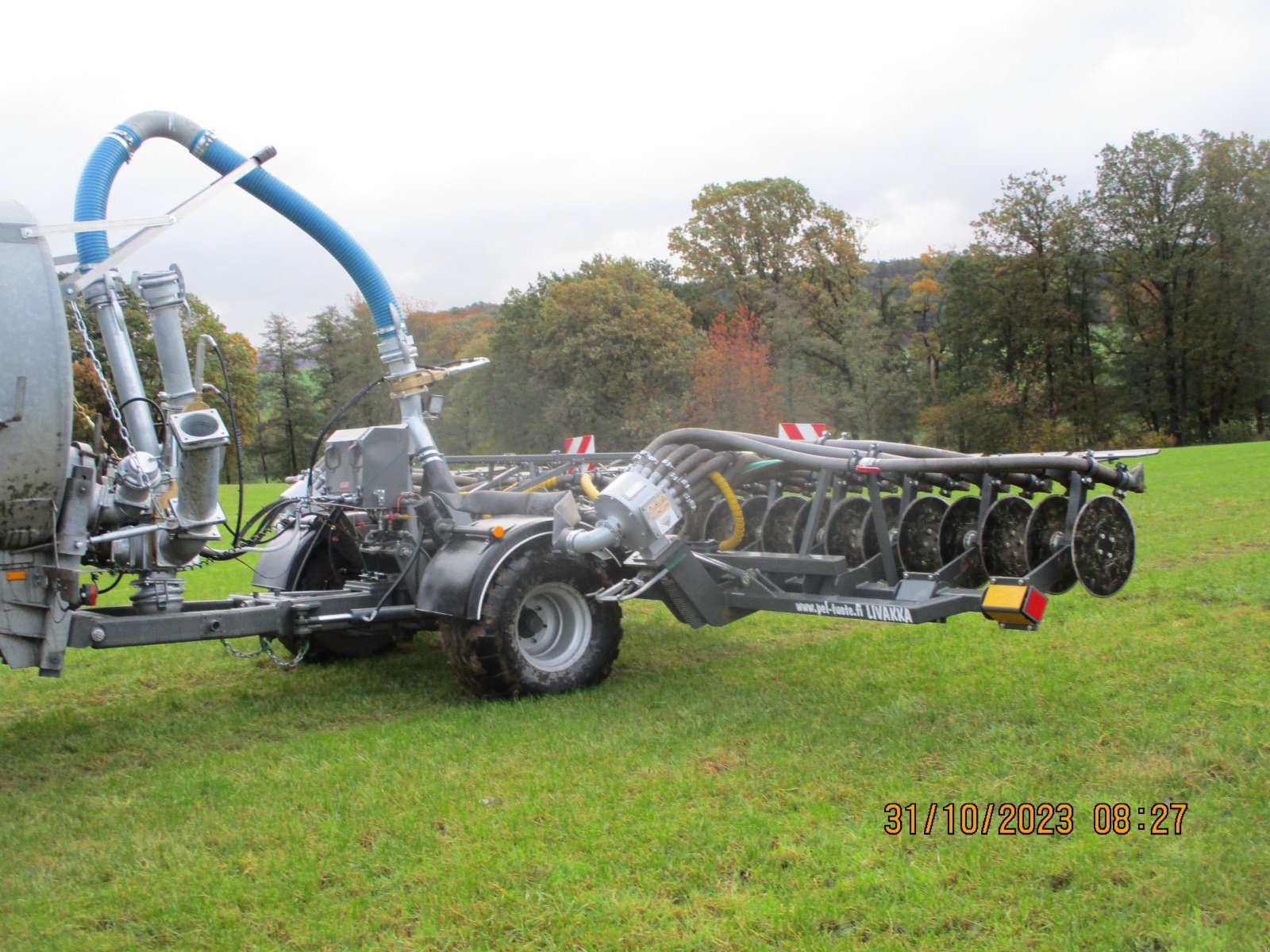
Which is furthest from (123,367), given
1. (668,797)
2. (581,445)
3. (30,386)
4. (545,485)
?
(581,445)

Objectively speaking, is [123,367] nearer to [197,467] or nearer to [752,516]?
[197,467]

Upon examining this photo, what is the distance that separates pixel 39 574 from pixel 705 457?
3.60m

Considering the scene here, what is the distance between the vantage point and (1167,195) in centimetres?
5312

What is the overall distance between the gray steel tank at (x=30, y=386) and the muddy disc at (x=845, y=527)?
13.5 ft

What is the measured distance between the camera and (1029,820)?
14.1ft

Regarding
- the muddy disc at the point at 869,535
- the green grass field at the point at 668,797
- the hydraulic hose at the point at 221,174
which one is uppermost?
the hydraulic hose at the point at 221,174

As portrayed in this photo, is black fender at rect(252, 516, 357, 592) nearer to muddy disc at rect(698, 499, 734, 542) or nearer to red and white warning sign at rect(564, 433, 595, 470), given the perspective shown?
muddy disc at rect(698, 499, 734, 542)

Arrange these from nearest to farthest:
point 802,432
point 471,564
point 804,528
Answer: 1. point 471,564
2. point 804,528
3. point 802,432

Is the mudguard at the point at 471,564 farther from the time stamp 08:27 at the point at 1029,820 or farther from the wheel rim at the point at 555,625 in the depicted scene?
the time stamp 08:27 at the point at 1029,820

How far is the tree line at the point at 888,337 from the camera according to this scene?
44625mm

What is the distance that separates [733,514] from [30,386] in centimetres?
394

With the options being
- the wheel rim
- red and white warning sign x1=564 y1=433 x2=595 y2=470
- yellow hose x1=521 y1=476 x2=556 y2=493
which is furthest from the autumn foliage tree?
the wheel rim

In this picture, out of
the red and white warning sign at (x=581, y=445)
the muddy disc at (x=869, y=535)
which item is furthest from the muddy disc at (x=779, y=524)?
the red and white warning sign at (x=581, y=445)

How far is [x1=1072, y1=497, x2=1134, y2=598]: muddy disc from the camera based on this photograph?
17.7 ft
